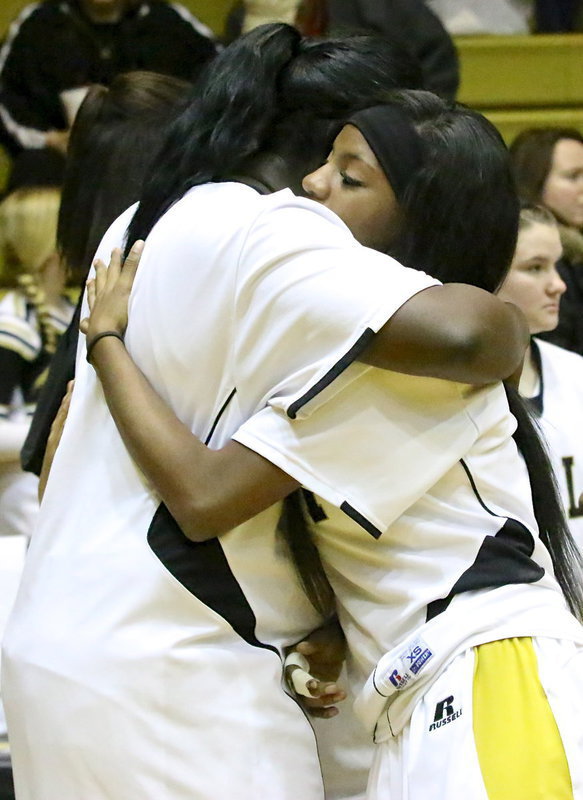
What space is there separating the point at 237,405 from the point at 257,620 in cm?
27

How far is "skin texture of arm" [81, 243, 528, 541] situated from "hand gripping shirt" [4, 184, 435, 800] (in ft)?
0.13

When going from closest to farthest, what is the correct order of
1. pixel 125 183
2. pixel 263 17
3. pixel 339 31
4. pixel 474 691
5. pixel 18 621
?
pixel 474 691, pixel 18 621, pixel 339 31, pixel 125 183, pixel 263 17

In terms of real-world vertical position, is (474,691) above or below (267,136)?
below

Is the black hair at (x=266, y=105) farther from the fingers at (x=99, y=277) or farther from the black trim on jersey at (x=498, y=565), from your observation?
the black trim on jersey at (x=498, y=565)

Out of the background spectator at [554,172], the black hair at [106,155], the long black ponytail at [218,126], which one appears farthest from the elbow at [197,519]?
the background spectator at [554,172]

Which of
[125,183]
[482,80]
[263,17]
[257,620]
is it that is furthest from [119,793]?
[482,80]

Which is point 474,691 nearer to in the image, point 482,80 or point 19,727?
point 19,727

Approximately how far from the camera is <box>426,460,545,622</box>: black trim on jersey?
1.49 meters

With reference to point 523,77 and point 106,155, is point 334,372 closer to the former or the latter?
point 106,155

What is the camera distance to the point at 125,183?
208 cm

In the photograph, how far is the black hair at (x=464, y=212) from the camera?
159 centimetres

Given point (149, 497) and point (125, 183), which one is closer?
point (149, 497)

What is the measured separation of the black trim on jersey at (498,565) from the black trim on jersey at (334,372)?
0.21 meters

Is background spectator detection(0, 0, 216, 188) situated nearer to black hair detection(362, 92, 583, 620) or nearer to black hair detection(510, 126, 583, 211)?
black hair detection(510, 126, 583, 211)
